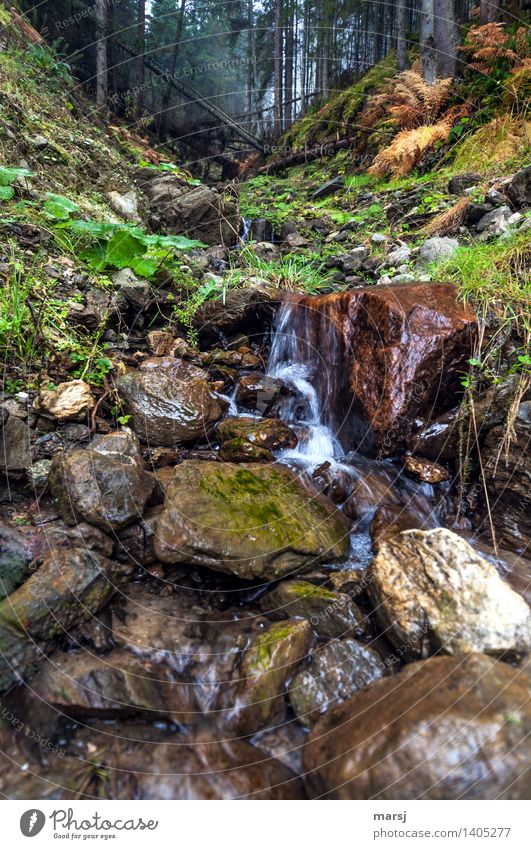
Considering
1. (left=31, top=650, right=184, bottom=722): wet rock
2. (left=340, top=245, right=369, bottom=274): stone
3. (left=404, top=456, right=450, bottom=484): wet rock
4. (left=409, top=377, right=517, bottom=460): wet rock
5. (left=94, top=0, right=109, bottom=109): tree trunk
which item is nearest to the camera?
(left=31, top=650, right=184, bottom=722): wet rock

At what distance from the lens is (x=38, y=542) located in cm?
199

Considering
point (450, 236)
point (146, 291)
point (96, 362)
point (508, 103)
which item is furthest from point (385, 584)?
point (508, 103)

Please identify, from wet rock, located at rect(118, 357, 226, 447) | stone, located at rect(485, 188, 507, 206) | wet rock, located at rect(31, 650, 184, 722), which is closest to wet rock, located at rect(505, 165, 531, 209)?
stone, located at rect(485, 188, 507, 206)

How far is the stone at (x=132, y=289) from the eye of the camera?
3621mm

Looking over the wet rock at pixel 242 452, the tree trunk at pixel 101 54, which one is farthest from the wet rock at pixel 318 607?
the tree trunk at pixel 101 54

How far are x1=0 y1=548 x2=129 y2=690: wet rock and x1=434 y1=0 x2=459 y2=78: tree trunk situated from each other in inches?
439

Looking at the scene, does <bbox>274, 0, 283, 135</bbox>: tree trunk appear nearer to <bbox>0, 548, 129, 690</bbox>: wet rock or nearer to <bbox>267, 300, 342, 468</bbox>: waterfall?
<bbox>267, 300, 342, 468</bbox>: waterfall

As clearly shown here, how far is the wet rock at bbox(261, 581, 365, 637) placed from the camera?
194 cm

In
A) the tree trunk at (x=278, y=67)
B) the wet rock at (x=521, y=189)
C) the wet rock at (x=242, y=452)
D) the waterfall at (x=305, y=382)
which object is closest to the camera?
the wet rock at (x=242, y=452)

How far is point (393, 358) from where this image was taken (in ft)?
9.80

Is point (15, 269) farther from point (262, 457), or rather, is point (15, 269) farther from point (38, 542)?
point (262, 457)

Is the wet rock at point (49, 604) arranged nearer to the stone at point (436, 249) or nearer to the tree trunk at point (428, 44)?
the stone at point (436, 249)

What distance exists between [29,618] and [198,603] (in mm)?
816

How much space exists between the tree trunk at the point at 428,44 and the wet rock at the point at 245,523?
1003 cm
